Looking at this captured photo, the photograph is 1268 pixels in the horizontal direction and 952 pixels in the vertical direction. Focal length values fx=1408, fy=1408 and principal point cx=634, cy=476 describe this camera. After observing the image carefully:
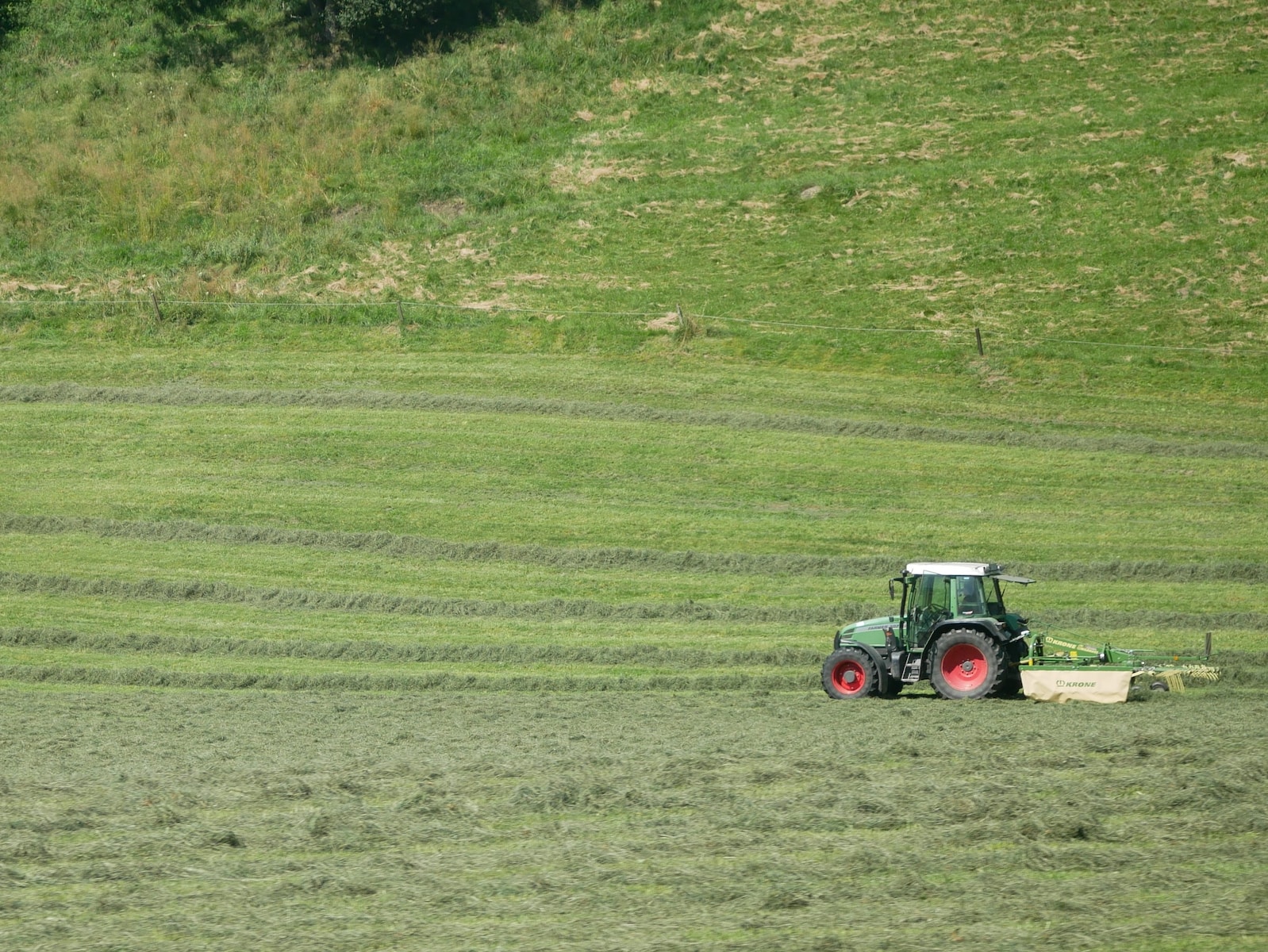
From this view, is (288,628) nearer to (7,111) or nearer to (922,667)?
(922,667)

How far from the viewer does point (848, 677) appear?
16812 mm

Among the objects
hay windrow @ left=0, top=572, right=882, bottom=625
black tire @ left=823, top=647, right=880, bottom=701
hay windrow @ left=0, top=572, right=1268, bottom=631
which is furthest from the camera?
hay windrow @ left=0, top=572, right=882, bottom=625

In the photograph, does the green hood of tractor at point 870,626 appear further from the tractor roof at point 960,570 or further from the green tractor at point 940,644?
the tractor roof at point 960,570

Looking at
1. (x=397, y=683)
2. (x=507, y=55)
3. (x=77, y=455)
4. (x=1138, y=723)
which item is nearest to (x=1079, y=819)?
(x=1138, y=723)

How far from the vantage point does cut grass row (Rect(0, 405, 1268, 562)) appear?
2259cm

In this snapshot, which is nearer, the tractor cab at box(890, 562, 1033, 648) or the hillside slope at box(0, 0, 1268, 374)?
the tractor cab at box(890, 562, 1033, 648)

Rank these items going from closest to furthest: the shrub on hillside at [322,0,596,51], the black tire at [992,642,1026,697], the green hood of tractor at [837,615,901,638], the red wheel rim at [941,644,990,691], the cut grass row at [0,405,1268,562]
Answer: the black tire at [992,642,1026,697], the red wheel rim at [941,644,990,691], the green hood of tractor at [837,615,901,638], the cut grass row at [0,405,1268,562], the shrub on hillside at [322,0,596,51]

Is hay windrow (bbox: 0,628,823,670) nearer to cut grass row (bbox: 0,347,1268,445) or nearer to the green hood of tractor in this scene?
the green hood of tractor

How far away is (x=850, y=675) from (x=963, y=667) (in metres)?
1.36

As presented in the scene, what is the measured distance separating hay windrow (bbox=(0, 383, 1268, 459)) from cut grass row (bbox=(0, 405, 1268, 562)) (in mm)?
387

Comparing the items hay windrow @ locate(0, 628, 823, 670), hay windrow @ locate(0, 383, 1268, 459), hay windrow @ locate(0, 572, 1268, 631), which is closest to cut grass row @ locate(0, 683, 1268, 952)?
hay windrow @ locate(0, 628, 823, 670)

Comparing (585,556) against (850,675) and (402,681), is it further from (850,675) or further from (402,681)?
(850,675)

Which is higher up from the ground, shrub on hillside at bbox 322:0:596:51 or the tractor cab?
shrub on hillside at bbox 322:0:596:51

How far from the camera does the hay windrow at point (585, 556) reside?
2100 cm
